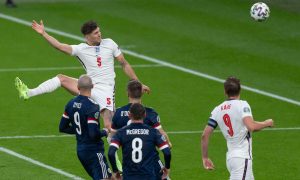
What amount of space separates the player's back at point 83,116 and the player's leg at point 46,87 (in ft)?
10.4

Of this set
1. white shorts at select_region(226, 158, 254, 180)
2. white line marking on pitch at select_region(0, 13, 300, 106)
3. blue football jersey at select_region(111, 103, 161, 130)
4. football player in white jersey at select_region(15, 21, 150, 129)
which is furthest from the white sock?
white line marking on pitch at select_region(0, 13, 300, 106)

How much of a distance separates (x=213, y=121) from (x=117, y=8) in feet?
65.3

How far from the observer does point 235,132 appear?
1705cm

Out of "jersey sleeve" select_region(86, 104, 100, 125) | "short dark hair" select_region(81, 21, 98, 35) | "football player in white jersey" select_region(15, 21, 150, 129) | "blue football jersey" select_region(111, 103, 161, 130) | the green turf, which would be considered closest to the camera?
"blue football jersey" select_region(111, 103, 161, 130)

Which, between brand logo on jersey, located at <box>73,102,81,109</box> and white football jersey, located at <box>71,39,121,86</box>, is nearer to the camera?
brand logo on jersey, located at <box>73,102,81,109</box>

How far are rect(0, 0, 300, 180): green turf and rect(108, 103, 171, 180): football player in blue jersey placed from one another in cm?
435

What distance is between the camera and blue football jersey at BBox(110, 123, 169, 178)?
53.2 feet

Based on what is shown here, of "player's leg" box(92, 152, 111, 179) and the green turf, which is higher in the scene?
the green turf

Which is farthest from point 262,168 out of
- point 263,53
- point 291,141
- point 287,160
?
point 263,53

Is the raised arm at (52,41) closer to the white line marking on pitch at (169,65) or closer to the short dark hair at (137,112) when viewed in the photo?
the short dark hair at (137,112)

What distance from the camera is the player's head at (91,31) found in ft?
66.8

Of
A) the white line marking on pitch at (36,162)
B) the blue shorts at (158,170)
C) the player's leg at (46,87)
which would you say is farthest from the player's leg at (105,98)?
the blue shorts at (158,170)

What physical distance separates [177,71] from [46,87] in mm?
9185

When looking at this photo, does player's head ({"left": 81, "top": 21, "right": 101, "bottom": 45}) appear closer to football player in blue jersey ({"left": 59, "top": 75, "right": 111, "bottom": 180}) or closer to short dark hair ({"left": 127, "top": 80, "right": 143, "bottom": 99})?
football player in blue jersey ({"left": 59, "top": 75, "right": 111, "bottom": 180})
